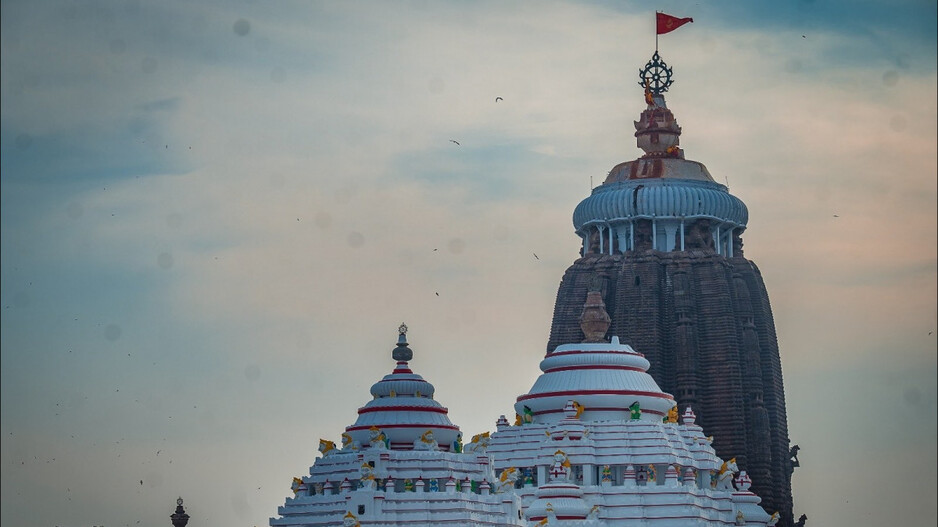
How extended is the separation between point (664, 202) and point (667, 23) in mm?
7450

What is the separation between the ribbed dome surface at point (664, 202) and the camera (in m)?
111

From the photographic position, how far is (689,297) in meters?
110

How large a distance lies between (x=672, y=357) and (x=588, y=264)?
581cm

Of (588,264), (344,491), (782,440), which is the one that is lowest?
(344,491)

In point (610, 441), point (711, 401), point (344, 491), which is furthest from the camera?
point (711, 401)

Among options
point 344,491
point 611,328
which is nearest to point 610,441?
point 344,491

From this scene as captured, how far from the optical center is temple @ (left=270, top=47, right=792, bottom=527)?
287 feet

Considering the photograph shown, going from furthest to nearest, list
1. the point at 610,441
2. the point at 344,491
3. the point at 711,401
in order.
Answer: the point at 711,401
the point at 610,441
the point at 344,491

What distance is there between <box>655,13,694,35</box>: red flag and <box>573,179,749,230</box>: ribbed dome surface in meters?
6.28

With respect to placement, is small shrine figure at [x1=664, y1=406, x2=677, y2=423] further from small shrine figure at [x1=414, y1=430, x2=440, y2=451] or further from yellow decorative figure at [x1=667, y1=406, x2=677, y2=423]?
small shrine figure at [x1=414, y1=430, x2=440, y2=451]

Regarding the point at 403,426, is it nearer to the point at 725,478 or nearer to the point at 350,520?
the point at 350,520

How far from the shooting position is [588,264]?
112062 millimetres

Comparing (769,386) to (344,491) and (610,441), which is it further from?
(344,491)

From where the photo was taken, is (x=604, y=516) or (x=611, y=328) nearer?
(x=604, y=516)
